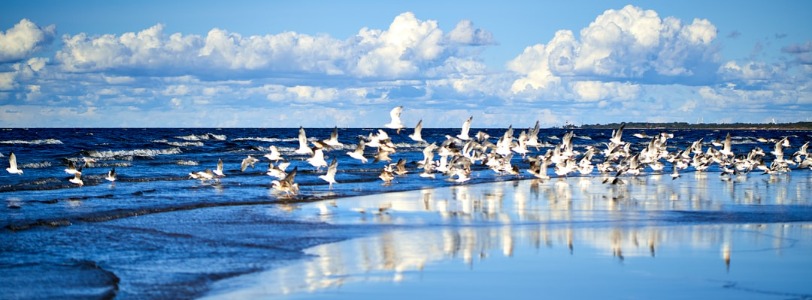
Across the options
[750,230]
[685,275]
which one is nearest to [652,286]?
[685,275]

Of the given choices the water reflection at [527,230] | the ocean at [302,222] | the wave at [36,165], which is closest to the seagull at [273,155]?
the ocean at [302,222]

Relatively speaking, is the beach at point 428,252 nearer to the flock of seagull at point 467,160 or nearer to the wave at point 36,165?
the flock of seagull at point 467,160

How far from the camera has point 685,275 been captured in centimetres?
1286

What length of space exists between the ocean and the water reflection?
0.05 meters

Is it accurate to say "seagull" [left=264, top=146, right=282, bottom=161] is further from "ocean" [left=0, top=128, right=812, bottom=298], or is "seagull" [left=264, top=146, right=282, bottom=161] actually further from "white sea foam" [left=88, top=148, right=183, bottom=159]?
"white sea foam" [left=88, top=148, right=183, bottom=159]

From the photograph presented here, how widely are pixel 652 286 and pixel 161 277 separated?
6.66 meters

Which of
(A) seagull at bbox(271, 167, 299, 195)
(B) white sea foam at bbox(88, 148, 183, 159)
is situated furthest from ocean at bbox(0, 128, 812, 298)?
(B) white sea foam at bbox(88, 148, 183, 159)

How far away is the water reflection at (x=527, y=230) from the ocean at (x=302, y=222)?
49mm

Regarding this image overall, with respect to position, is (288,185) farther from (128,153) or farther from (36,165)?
(128,153)

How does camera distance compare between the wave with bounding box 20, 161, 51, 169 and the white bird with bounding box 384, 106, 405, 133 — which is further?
the wave with bounding box 20, 161, 51, 169

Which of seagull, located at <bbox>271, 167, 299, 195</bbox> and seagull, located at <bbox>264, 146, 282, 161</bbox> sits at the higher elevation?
seagull, located at <bbox>264, 146, 282, 161</bbox>

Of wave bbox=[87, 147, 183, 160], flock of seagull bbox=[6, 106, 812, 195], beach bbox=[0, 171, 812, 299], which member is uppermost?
flock of seagull bbox=[6, 106, 812, 195]

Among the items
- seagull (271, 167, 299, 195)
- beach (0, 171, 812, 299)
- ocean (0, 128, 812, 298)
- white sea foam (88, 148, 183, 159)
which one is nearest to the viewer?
beach (0, 171, 812, 299)

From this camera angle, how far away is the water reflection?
44.5 ft
